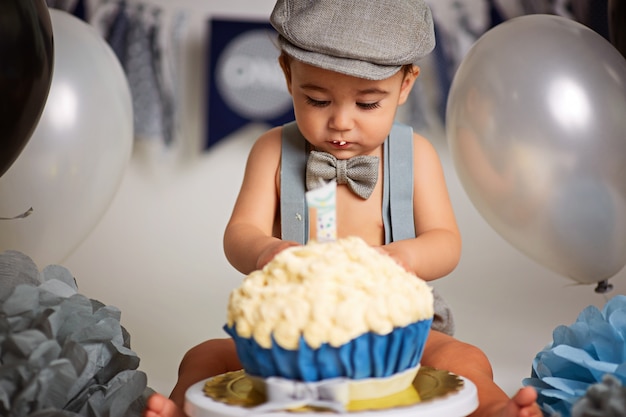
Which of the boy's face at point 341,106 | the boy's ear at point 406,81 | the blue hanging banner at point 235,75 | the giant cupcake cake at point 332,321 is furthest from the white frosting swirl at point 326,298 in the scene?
the blue hanging banner at point 235,75

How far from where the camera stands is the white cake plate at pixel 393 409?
99 centimetres

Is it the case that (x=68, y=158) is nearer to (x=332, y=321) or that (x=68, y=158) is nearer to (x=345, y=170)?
(x=345, y=170)

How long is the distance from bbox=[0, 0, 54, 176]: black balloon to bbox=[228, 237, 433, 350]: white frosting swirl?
48 centimetres

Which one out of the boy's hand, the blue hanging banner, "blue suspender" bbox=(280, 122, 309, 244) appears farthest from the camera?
the blue hanging banner

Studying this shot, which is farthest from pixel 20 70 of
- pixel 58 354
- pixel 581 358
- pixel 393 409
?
pixel 581 358

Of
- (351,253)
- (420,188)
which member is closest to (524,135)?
(420,188)

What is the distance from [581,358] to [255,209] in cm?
61

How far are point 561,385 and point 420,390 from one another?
302 mm

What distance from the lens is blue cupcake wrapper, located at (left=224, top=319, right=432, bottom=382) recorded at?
1.03 metres

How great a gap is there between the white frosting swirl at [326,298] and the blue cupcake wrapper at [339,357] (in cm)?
1

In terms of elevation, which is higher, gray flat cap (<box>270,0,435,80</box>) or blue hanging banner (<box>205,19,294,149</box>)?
gray flat cap (<box>270,0,435,80</box>)

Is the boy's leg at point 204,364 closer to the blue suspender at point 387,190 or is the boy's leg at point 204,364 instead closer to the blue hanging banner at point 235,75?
the blue suspender at point 387,190

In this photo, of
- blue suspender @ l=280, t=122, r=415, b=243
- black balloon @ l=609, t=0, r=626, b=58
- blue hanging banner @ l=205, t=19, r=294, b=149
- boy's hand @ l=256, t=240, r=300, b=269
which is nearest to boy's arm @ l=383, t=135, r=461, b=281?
blue suspender @ l=280, t=122, r=415, b=243

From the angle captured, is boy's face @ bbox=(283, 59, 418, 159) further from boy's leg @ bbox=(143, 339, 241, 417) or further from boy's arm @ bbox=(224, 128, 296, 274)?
boy's leg @ bbox=(143, 339, 241, 417)
